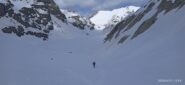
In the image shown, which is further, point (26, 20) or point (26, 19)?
point (26, 19)

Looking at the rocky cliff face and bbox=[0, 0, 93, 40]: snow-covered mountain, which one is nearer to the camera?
bbox=[0, 0, 93, 40]: snow-covered mountain

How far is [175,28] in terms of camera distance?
37.5 meters

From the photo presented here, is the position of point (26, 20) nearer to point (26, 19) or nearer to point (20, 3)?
point (26, 19)

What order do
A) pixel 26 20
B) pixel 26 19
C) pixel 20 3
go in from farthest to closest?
pixel 20 3
pixel 26 19
pixel 26 20

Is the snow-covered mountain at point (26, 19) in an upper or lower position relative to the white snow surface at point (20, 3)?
lower

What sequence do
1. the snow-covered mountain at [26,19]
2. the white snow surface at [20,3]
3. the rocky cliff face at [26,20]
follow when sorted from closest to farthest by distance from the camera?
the snow-covered mountain at [26,19] < the rocky cliff face at [26,20] < the white snow surface at [20,3]

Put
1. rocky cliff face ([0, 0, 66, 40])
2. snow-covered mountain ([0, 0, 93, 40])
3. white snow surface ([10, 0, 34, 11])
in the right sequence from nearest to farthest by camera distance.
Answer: snow-covered mountain ([0, 0, 93, 40]) → rocky cliff face ([0, 0, 66, 40]) → white snow surface ([10, 0, 34, 11])

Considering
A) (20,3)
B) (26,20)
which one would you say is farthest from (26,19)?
(20,3)

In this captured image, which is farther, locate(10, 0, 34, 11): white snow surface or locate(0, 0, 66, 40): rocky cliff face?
locate(10, 0, 34, 11): white snow surface

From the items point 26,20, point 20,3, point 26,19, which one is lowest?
point 26,20

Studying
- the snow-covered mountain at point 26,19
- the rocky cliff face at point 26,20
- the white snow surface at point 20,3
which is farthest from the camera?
the white snow surface at point 20,3

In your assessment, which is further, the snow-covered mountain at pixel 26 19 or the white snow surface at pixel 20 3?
the white snow surface at pixel 20 3

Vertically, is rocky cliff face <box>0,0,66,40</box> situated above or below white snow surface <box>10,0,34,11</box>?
below

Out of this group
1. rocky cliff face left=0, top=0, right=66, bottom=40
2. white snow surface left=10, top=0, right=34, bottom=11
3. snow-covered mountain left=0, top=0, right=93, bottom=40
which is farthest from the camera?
white snow surface left=10, top=0, right=34, bottom=11
